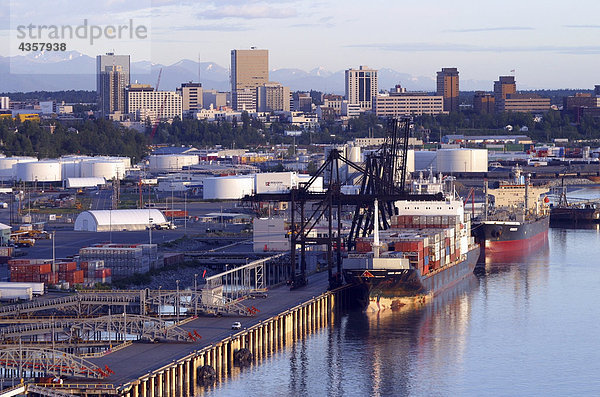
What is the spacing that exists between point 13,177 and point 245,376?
7079cm

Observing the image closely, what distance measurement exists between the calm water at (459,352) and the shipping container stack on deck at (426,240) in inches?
54.7

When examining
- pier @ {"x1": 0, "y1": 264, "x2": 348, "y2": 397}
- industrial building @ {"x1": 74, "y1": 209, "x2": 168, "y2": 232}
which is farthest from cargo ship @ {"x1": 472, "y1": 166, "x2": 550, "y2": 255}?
pier @ {"x1": 0, "y1": 264, "x2": 348, "y2": 397}

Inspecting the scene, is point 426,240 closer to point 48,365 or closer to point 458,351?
point 458,351

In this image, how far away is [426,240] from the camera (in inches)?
1774

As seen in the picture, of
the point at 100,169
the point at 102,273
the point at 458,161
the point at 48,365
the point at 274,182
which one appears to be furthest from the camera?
the point at 458,161

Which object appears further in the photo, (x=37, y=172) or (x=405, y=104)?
(x=405, y=104)

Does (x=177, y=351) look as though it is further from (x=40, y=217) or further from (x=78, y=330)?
(x=40, y=217)

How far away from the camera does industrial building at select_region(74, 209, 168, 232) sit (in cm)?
6438

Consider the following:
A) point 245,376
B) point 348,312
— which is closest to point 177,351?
point 245,376

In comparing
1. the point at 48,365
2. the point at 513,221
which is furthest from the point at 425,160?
the point at 48,365

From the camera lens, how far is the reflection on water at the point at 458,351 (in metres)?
31.4

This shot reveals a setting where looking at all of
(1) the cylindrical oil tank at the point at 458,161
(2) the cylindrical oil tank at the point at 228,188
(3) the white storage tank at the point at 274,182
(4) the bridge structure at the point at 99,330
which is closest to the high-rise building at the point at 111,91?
(1) the cylindrical oil tank at the point at 458,161

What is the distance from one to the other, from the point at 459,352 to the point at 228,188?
167ft

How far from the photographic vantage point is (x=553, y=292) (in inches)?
1831
